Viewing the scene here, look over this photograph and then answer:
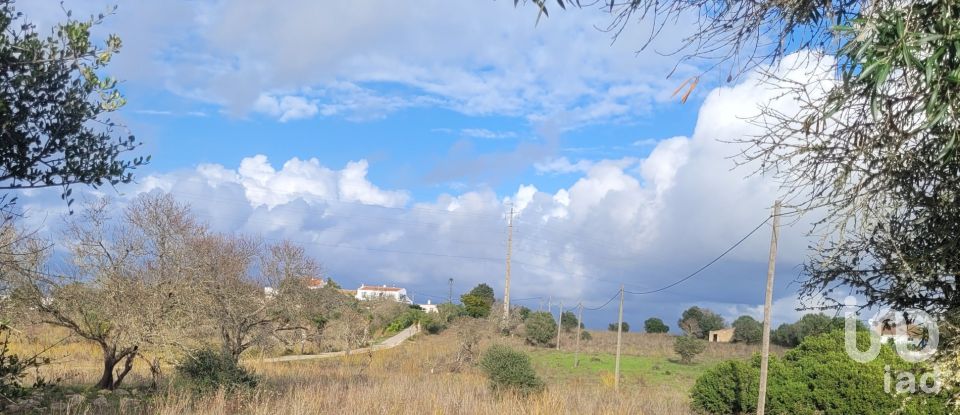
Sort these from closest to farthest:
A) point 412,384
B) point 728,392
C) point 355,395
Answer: point 355,395 < point 412,384 < point 728,392

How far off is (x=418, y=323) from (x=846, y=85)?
151ft

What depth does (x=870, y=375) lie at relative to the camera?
46.3 ft

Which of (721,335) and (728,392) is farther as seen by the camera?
(721,335)

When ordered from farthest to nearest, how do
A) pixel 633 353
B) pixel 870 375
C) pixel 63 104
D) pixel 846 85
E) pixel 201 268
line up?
1. pixel 633 353
2. pixel 201 268
3. pixel 870 375
4. pixel 63 104
5. pixel 846 85

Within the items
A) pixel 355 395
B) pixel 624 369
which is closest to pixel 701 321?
pixel 624 369

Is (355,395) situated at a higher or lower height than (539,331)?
higher

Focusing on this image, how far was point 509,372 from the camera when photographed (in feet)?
59.9

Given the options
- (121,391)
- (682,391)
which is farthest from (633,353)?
(121,391)

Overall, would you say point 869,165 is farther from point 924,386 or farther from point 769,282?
point 769,282

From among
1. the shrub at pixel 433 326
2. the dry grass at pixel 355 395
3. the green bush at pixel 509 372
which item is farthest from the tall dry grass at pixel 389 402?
the shrub at pixel 433 326

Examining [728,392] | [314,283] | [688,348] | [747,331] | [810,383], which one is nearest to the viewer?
[810,383]

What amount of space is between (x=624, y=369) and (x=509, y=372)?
1379 centimetres

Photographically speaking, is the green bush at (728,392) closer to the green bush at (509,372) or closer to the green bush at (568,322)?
the green bush at (509,372)

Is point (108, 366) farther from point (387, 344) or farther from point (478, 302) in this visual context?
point (478, 302)
